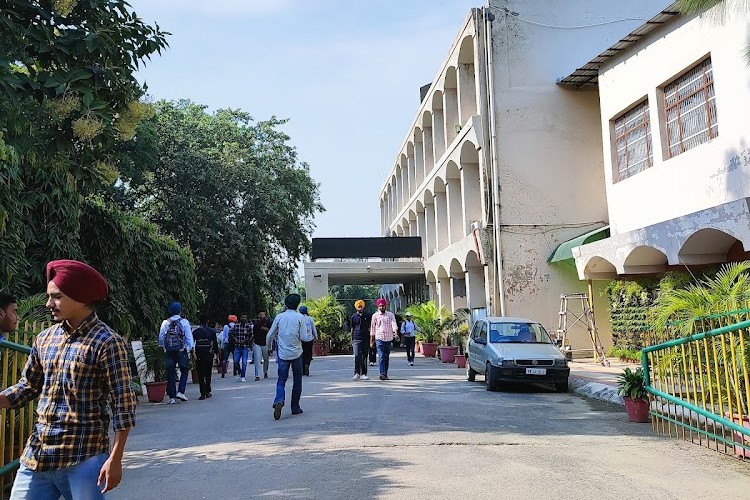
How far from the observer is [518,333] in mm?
15375

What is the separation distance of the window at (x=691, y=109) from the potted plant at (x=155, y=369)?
39.2 feet

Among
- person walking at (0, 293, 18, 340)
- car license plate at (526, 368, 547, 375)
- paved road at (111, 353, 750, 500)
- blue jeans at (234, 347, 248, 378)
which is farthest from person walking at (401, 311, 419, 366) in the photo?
person walking at (0, 293, 18, 340)

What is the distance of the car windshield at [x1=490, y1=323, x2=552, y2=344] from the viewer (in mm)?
15125

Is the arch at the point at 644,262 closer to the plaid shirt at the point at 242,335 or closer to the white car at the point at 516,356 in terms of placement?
the white car at the point at 516,356

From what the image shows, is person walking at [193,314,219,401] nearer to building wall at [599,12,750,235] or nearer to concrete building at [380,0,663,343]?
building wall at [599,12,750,235]

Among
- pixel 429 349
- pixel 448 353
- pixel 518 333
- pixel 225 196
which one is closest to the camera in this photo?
pixel 518 333

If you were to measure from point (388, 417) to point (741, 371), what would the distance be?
4.79 metres

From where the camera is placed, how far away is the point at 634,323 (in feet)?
58.6

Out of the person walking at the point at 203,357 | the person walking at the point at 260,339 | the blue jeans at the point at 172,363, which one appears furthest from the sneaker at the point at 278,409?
the person walking at the point at 260,339

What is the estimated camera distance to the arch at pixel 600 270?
770 inches

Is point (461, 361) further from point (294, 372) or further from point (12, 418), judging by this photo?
point (12, 418)

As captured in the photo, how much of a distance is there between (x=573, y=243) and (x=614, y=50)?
20.4 feet

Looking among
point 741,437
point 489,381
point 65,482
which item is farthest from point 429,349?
point 65,482

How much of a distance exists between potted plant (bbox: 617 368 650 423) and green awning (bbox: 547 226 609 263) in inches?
453
